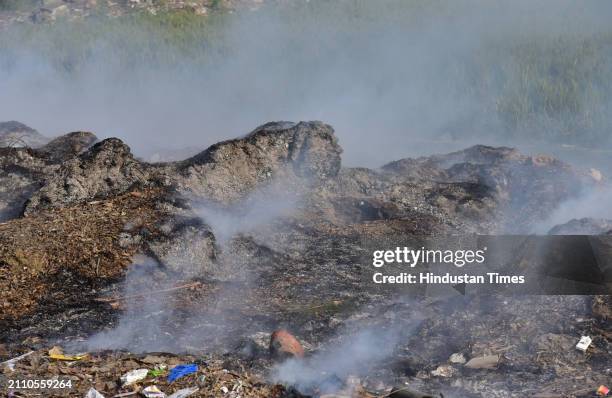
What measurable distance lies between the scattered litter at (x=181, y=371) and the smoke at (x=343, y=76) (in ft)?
33.5

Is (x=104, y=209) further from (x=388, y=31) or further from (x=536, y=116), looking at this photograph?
(x=388, y=31)

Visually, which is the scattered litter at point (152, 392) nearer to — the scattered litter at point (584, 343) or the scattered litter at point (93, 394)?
the scattered litter at point (93, 394)

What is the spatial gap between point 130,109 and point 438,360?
1535 cm

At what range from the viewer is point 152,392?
5.49m

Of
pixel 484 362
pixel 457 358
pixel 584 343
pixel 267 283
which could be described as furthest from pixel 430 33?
pixel 484 362

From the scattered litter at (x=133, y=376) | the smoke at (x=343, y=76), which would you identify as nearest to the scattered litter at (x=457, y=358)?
the scattered litter at (x=133, y=376)

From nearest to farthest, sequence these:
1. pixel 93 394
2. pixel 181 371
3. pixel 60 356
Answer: pixel 93 394 < pixel 181 371 < pixel 60 356

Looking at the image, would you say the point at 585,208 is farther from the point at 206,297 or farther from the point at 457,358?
the point at 206,297

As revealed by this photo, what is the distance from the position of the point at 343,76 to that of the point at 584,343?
15663 millimetres

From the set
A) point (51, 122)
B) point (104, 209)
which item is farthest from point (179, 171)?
point (51, 122)

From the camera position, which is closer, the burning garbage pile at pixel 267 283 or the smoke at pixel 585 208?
the burning garbage pile at pixel 267 283

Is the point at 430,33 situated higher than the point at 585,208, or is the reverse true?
the point at 430,33

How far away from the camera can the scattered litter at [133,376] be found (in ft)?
18.5

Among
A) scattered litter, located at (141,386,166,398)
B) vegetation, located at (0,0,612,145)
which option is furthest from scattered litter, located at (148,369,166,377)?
vegetation, located at (0,0,612,145)
